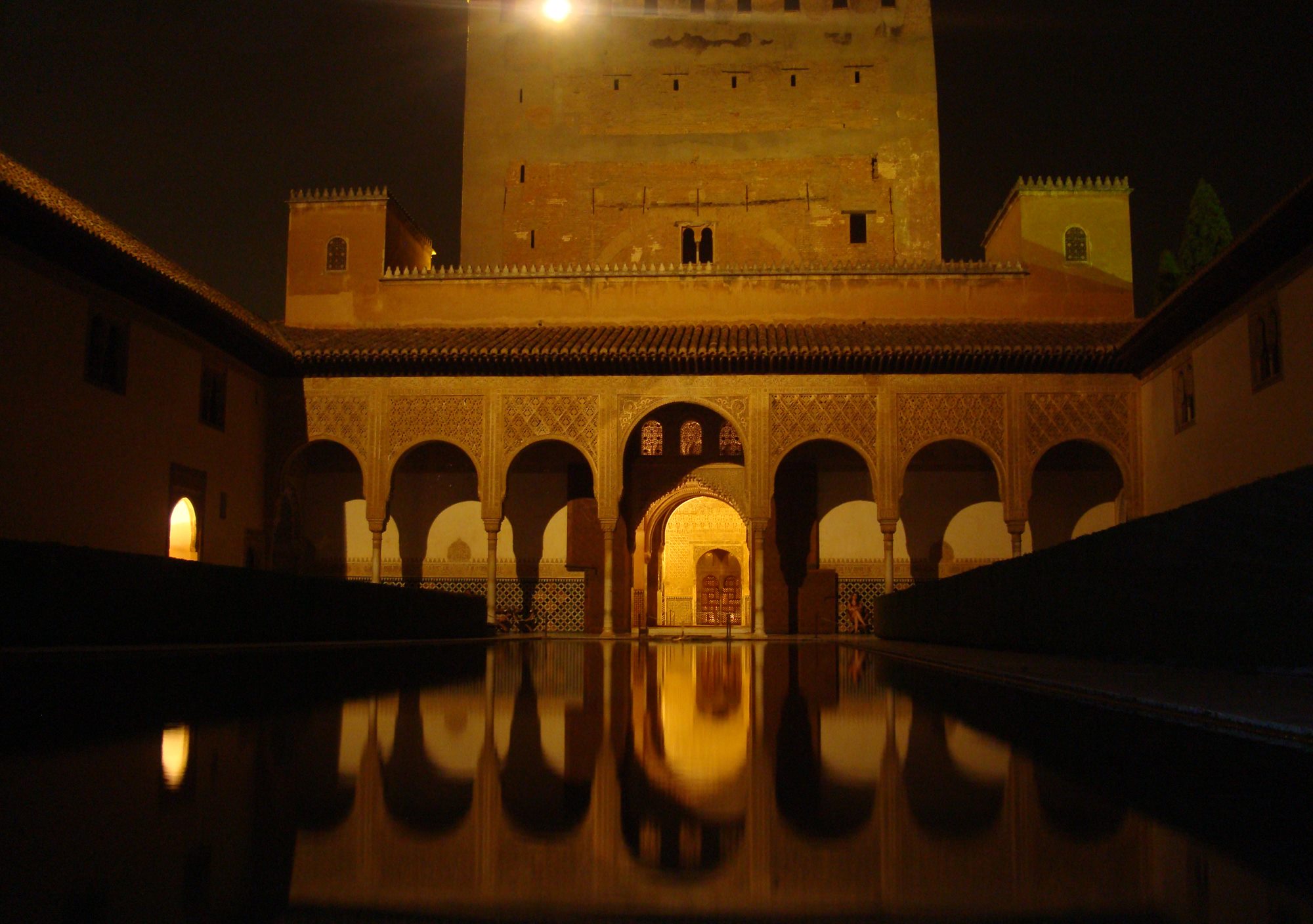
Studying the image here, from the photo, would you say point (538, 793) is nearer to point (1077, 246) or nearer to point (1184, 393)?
point (1184, 393)

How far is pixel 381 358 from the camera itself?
50.7 feet

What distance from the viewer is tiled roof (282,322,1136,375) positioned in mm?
14891

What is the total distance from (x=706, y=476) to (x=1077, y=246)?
21.2 feet

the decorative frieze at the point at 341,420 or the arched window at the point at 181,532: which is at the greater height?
the decorative frieze at the point at 341,420

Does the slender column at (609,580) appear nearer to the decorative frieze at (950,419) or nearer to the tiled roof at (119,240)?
the decorative frieze at (950,419)

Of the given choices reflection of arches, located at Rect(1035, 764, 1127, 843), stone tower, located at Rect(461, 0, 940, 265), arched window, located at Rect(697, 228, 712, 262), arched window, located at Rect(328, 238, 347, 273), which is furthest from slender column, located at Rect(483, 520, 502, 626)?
reflection of arches, located at Rect(1035, 764, 1127, 843)

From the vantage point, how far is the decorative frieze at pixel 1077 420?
15008 mm

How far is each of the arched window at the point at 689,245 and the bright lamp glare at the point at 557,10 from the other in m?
5.33

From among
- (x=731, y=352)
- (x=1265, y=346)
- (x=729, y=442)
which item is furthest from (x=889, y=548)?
(x=1265, y=346)

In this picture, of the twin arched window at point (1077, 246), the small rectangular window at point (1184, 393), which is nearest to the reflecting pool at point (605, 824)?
the small rectangular window at point (1184, 393)

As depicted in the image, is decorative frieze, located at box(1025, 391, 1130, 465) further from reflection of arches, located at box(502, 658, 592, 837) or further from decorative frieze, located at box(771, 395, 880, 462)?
reflection of arches, located at box(502, 658, 592, 837)

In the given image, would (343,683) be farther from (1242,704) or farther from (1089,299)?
(1089,299)

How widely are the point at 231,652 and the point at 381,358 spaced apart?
339 inches

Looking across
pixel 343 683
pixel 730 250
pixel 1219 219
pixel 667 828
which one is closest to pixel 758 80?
pixel 730 250
